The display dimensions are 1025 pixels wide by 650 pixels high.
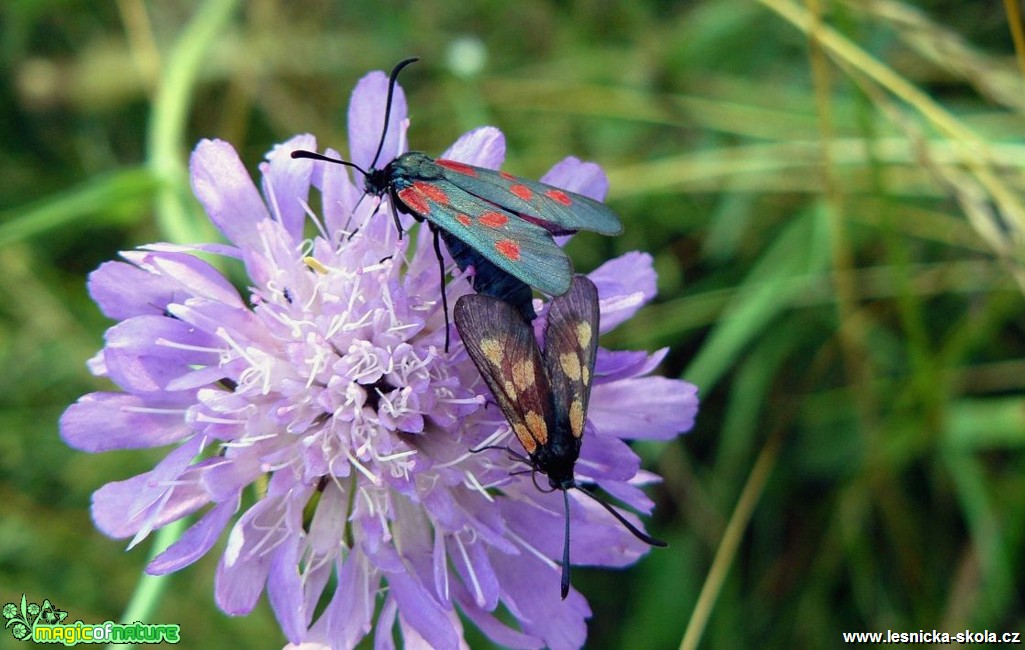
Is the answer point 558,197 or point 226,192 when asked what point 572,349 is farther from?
point 226,192

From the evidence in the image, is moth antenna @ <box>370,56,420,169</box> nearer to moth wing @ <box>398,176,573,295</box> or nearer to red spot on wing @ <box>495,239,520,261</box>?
moth wing @ <box>398,176,573,295</box>

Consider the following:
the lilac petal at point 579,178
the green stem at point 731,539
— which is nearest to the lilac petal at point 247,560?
the lilac petal at point 579,178

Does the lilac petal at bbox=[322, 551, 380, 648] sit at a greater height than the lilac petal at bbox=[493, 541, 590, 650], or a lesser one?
greater

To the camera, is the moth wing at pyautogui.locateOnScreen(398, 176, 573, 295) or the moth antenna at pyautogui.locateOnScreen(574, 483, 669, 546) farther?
the moth antenna at pyautogui.locateOnScreen(574, 483, 669, 546)

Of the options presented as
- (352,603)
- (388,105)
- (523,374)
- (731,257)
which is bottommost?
(731,257)

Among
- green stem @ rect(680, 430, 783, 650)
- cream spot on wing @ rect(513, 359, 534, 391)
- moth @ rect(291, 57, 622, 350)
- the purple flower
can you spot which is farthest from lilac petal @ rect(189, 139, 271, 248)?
green stem @ rect(680, 430, 783, 650)

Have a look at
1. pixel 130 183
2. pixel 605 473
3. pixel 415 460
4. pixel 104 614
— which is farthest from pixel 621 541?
pixel 104 614

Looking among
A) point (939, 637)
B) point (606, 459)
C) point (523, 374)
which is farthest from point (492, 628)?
point (939, 637)
